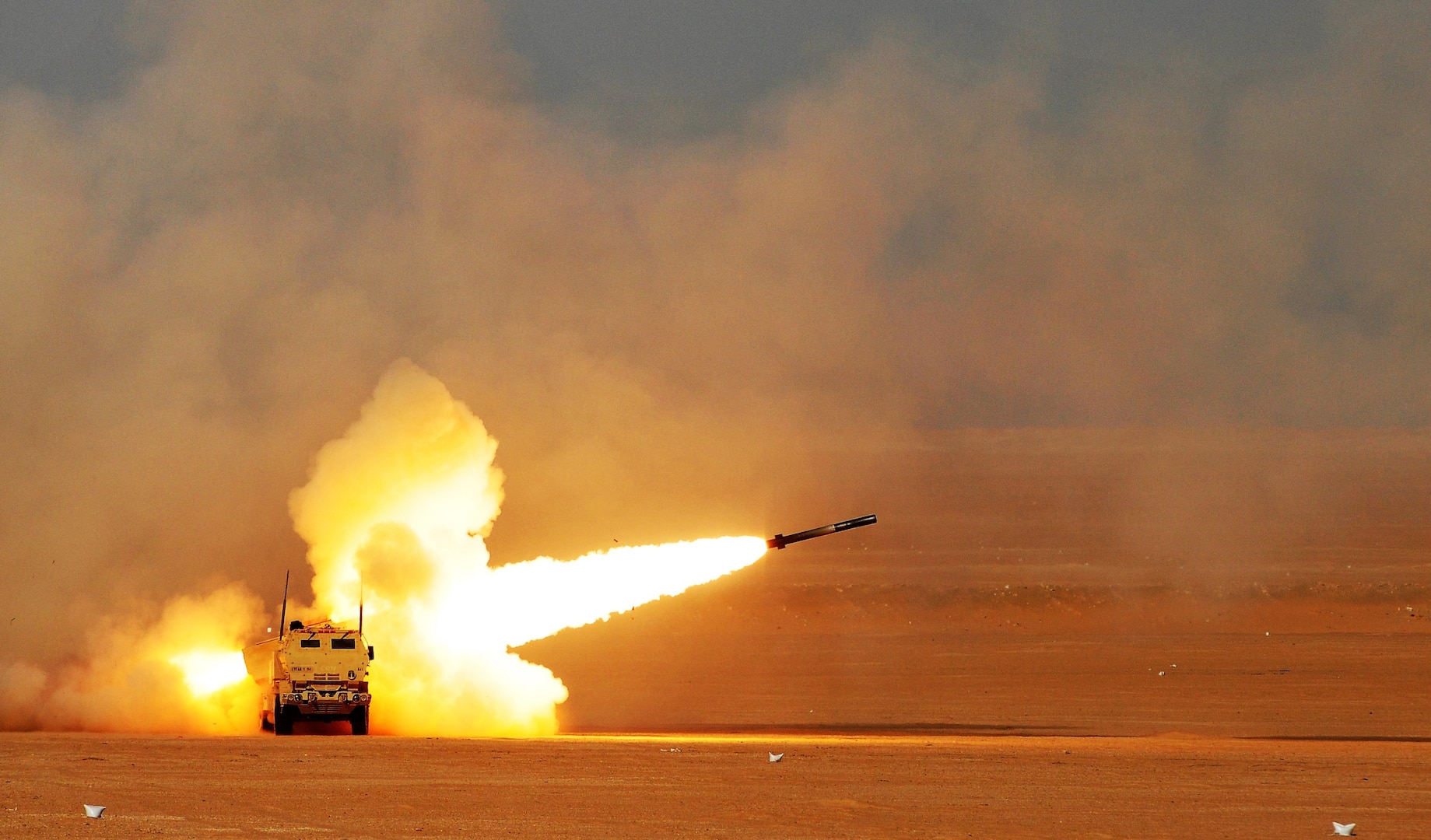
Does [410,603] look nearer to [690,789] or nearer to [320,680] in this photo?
[320,680]

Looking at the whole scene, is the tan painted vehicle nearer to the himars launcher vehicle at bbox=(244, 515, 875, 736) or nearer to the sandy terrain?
the himars launcher vehicle at bbox=(244, 515, 875, 736)

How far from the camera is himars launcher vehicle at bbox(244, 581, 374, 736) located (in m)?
23.1

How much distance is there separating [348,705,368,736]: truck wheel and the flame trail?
1.54 meters

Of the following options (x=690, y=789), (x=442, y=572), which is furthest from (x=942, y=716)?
(x=690, y=789)

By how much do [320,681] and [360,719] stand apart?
0.82 metres

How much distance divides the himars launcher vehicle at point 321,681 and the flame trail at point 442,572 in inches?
67.8

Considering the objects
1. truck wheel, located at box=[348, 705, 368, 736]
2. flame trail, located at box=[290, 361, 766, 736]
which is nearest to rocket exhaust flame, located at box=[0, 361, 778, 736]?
flame trail, located at box=[290, 361, 766, 736]

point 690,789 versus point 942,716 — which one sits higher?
point 942,716

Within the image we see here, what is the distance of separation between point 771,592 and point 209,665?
63.5ft

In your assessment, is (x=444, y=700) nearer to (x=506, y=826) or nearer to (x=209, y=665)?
(x=209, y=665)

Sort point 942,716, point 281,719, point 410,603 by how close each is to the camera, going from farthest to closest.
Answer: point 942,716, point 410,603, point 281,719

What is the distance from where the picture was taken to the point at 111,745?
21.2 m

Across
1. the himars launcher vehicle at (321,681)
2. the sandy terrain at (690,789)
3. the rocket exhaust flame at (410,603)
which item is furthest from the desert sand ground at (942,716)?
the rocket exhaust flame at (410,603)

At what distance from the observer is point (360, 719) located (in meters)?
23.4
